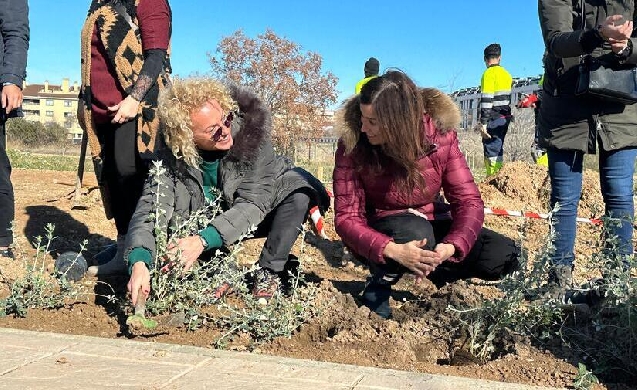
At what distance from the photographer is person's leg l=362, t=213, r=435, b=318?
3000 mm

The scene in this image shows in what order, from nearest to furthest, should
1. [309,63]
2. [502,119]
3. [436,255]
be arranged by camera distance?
[436,255]
[502,119]
[309,63]

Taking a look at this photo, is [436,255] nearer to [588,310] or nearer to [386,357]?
[386,357]

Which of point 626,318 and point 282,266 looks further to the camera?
point 282,266

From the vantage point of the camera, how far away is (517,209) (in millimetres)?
6914

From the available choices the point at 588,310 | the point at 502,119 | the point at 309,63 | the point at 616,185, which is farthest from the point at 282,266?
the point at 309,63

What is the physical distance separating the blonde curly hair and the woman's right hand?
1.02m

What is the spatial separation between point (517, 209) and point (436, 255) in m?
4.43

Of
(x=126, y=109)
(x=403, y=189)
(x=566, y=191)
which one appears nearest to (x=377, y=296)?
(x=403, y=189)

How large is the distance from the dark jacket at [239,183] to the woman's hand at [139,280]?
0.34 m

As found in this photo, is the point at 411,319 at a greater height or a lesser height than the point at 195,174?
lesser

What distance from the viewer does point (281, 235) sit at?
3.39m

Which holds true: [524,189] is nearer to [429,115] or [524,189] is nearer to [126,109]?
[429,115]

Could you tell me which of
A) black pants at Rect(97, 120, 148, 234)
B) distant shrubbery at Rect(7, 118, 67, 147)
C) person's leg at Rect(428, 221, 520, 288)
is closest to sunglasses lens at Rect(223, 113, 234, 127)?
black pants at Rect(97, 120, 148, 234)

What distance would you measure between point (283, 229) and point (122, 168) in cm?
102
